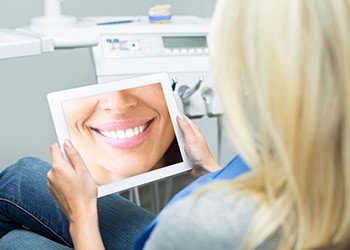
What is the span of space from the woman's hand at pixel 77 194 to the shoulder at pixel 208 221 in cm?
29

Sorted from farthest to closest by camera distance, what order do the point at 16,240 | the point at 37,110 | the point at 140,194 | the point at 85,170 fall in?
1. the point at 140,194
2. the point at 37,110
3. the point at 16,240
4. the point at 85,170

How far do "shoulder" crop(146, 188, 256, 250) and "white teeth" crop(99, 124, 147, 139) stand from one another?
463 millimetres

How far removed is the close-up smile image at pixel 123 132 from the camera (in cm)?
105

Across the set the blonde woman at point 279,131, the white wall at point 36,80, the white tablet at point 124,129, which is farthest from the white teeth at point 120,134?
the white wall at point 36,80

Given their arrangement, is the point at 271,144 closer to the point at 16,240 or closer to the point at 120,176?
the point at 120,176

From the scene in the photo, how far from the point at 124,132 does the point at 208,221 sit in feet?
1.69

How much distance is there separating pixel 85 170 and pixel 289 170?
470mm

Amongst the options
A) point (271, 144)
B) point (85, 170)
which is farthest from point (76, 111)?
point (271, 144)

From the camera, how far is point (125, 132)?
1.14m

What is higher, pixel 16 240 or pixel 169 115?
pixel 169 115

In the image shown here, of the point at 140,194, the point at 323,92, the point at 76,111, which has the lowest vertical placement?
the point at 140,194

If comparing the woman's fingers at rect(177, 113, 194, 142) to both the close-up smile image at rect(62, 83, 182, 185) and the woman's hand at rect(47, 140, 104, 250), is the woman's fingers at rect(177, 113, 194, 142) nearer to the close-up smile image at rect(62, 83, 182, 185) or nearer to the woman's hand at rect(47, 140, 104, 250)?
the close-up smile image at rect(62, 83, 182, 185)

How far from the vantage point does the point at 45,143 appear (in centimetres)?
197

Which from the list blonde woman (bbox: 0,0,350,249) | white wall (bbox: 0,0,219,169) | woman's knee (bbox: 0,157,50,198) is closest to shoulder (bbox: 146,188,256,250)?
blonde woman (bbox: 0,0,350,249)
